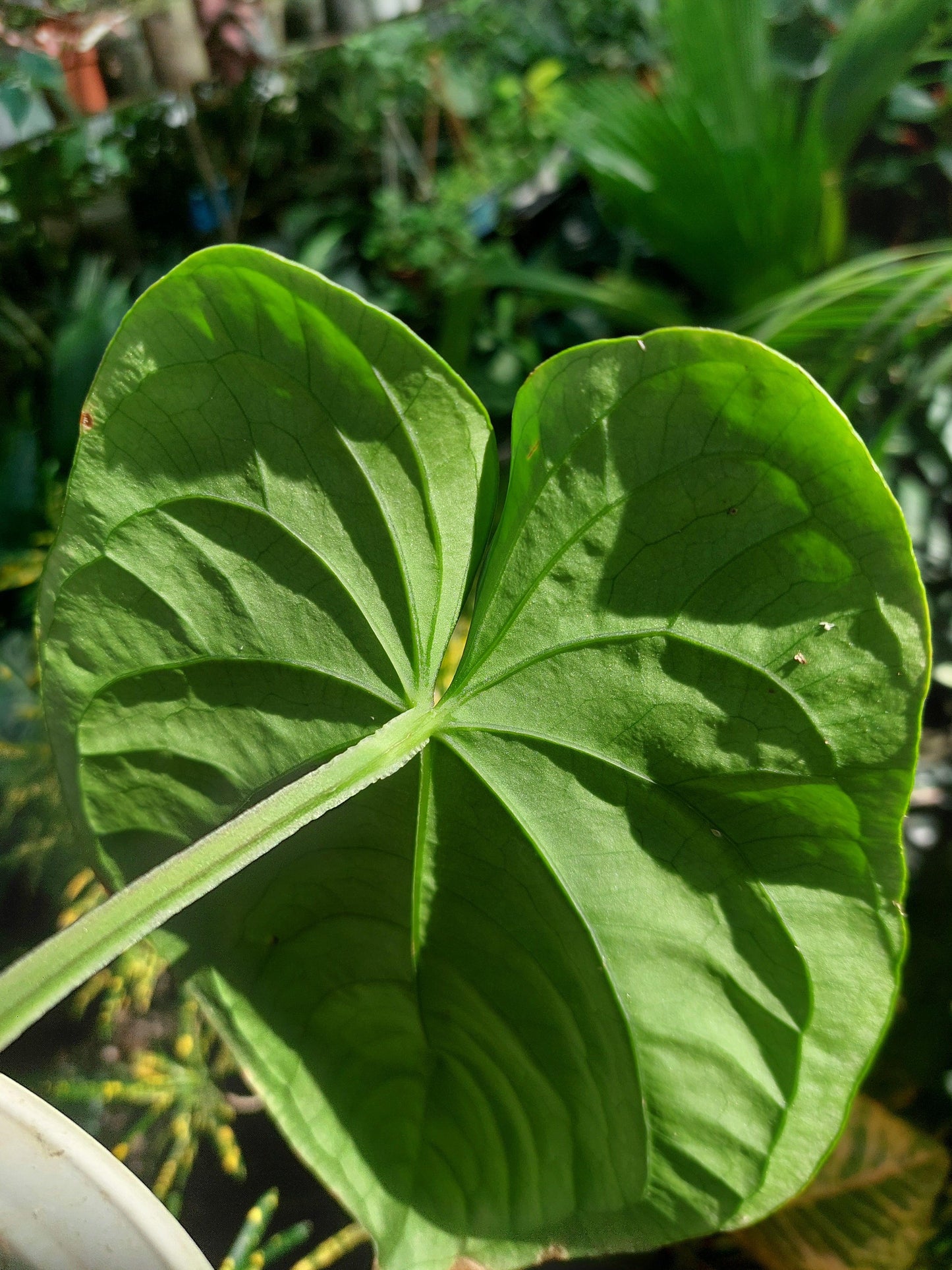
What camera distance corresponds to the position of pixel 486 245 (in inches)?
76.4

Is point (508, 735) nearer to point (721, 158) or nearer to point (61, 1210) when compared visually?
point (61, 1210)

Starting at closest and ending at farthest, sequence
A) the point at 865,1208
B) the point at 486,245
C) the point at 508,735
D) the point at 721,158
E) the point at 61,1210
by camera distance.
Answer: the point at 61,1210
the point at 508,735
the point at 865,1208
the point at 721,158
the point at 486,245

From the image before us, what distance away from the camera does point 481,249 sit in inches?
71.0

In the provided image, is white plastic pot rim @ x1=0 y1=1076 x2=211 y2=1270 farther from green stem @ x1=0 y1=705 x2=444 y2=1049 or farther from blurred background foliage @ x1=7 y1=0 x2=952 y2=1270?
blurred background foliage @ x1=7 y1=0 x2=952 y2=1270

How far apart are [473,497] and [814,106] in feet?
3.36

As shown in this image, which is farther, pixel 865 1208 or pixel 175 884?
pixel 865 1208

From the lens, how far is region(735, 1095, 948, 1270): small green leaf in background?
0.90m

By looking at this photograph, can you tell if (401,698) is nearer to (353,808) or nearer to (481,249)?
(353,808)

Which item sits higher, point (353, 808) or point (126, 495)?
point (126, 495)

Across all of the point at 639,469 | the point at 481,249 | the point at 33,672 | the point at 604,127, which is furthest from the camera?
the point at 481,249

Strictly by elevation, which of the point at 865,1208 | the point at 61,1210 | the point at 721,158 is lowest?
the point at 865,1208

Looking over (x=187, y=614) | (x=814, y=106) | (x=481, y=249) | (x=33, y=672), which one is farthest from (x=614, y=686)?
(x=481, y=249)

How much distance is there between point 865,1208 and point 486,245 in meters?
1.83

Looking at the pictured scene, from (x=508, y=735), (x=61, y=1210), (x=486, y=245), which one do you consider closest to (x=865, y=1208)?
(x=508, y=735)
